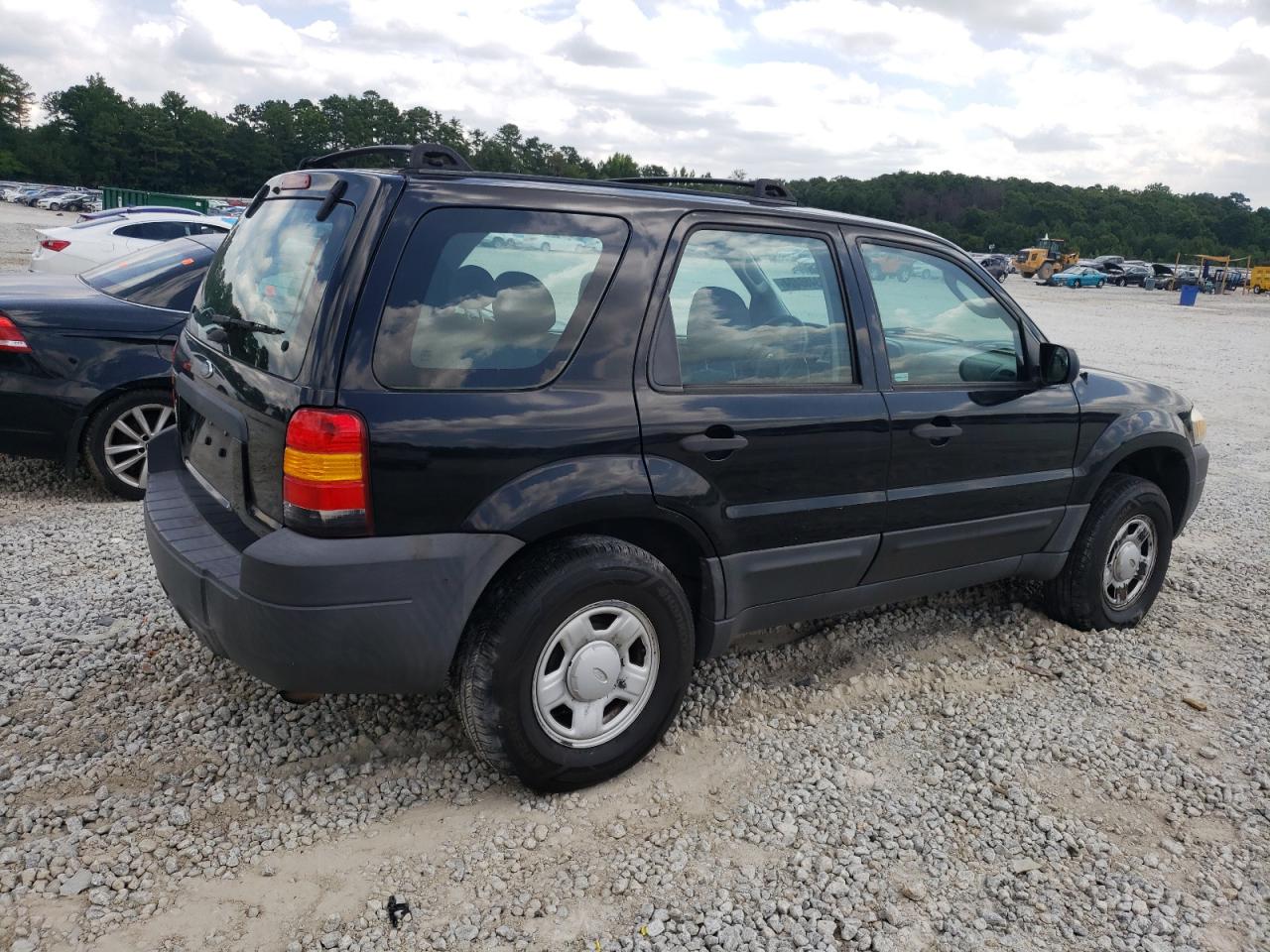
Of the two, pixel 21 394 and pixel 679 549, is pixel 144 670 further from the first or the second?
pixel 21 394

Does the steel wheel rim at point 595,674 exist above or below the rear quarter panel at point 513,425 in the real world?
below

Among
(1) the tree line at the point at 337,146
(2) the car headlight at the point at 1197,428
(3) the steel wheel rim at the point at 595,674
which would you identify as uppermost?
(1) the tree line at the point at 337,146

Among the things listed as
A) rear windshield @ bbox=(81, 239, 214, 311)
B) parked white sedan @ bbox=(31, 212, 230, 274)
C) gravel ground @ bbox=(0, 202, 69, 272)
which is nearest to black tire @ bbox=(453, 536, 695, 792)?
rear windshield @ bbox=(81, 239, 214, 311)

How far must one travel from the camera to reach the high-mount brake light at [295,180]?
3.23 meters

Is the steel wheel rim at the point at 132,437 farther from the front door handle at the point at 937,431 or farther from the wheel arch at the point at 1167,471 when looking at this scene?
the wheel arch at the point at 1167,471

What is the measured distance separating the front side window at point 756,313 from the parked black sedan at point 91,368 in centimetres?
388

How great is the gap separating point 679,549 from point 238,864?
161 centimetres

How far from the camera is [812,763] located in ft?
11.3

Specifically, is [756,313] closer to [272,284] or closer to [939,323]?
[939,323]

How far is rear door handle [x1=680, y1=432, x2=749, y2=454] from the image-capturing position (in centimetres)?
314

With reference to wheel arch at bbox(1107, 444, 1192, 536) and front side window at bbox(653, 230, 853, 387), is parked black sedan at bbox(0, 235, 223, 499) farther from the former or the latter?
wheel arch at bbox(1107, 444, 1192, 536)

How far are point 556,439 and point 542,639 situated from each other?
589mm

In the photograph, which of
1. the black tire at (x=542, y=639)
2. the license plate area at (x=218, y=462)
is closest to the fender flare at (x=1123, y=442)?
the black tire at (x=542, y=639)

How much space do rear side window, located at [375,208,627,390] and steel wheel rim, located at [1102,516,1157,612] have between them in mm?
2940
